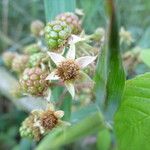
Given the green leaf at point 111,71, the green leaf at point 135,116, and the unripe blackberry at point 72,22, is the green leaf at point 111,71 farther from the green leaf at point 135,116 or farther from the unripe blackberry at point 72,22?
the unripe blackberry at point 72,22

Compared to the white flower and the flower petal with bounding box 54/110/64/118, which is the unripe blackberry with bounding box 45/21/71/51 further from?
the flower petal with bounding box 54/110/64/118

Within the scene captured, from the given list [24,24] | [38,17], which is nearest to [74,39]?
[38,17]

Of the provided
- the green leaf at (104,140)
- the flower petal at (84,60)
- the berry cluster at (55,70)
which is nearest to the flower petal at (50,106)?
the berry cluster at (55,70)

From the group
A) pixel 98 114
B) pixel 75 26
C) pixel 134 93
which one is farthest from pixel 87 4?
pixel 98 114

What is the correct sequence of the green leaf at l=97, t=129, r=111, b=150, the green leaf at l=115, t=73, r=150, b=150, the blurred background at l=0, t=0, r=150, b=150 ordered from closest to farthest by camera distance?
the green leaf at l=115, t=73, r=150, b=150, the green leaf at l=97, t=129, r=111, b=150, the blurred background at l=0, t=0, r=150, b=150

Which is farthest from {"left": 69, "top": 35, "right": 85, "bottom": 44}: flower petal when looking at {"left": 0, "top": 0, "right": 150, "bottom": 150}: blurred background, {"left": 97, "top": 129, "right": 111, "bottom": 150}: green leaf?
{"left": 0, "top": 0, "right": 150, "bottom": 150}: blurred background

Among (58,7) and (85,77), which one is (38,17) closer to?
(58,7)

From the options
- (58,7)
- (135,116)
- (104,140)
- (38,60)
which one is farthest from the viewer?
(104,140)
